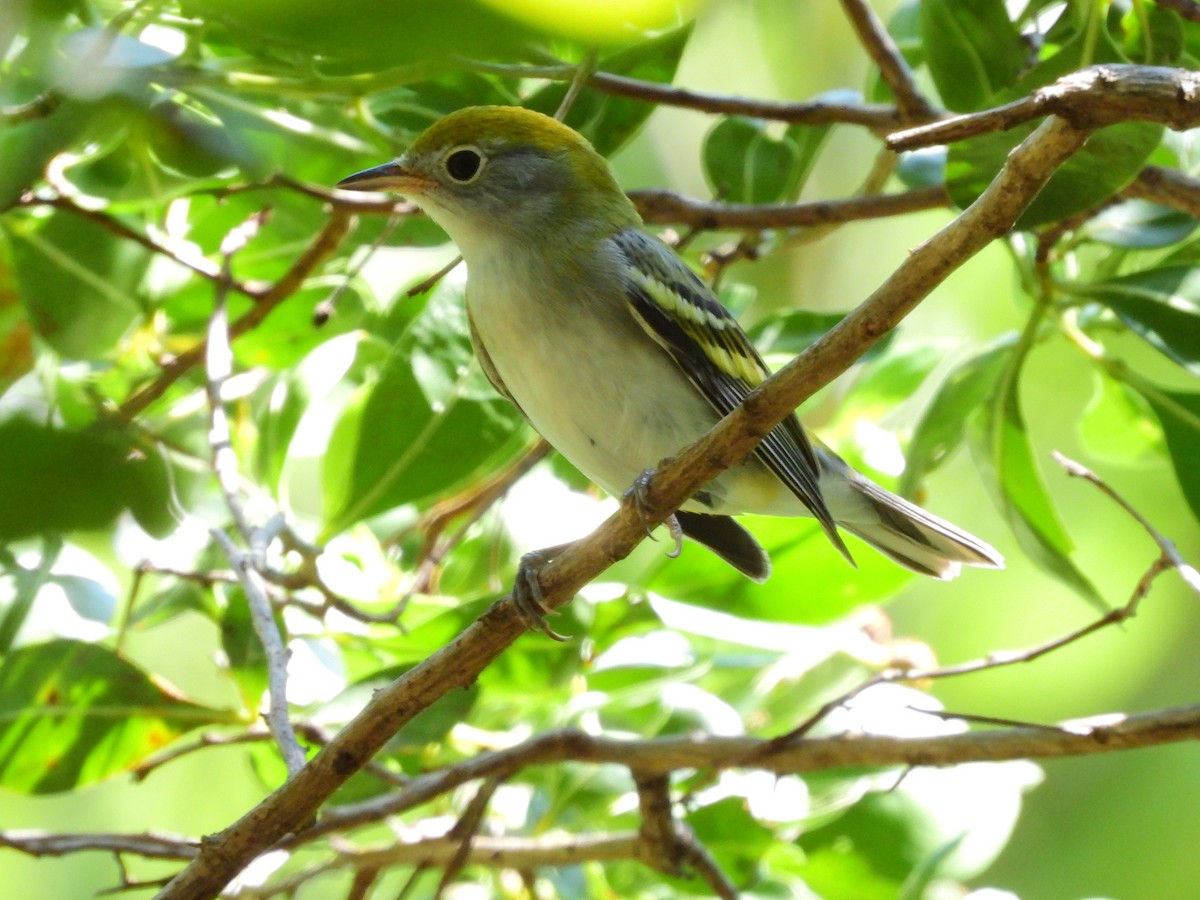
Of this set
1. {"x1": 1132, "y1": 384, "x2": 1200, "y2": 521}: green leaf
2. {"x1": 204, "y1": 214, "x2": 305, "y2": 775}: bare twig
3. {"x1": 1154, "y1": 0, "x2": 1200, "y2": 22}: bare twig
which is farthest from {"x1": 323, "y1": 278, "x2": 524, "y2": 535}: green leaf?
{"x1": 1154, "y1": 0, "x2": 1200, "y2": 22}: bare twig

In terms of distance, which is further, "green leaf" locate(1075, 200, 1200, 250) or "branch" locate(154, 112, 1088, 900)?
"green leaf" locate(1075, 200, 1200, 250)

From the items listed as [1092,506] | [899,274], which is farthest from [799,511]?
[1092,506]

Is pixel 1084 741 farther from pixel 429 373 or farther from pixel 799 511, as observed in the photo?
pixel 429 373

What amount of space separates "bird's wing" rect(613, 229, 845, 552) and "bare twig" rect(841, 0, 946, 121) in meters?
0.56

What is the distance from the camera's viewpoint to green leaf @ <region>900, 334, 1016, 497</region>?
254cm

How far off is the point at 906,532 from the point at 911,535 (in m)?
0.02

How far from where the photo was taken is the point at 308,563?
7.53 feet

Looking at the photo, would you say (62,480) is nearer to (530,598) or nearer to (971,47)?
(530,598)

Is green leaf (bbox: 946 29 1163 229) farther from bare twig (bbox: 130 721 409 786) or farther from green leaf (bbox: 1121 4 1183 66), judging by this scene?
bare twig (bbox: 130 721 409 786)

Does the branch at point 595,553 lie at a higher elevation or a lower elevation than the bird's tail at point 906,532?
lower

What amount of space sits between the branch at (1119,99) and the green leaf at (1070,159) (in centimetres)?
61

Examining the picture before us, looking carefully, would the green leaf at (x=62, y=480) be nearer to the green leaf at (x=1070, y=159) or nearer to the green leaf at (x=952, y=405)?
the green leaf at (x=1070, y=159)

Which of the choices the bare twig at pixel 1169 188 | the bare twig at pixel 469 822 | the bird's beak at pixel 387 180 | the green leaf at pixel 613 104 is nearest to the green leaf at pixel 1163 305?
the bare twig at pixel 1169 188

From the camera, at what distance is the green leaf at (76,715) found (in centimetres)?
226
